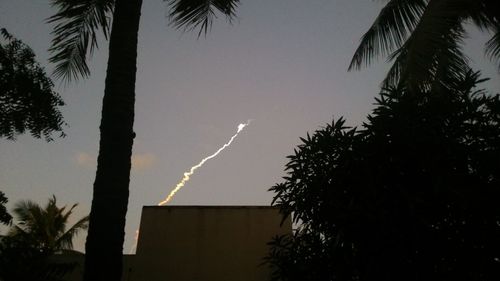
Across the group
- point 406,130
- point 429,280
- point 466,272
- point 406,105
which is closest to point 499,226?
point 466,272

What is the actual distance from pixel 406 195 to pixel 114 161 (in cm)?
362

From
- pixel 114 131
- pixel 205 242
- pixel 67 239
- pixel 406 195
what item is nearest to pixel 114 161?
pixel 114 131

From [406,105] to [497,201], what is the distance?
5.49 ft

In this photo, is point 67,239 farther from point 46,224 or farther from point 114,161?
point 114,161

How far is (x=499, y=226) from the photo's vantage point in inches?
175

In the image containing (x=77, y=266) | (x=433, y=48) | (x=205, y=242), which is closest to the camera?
(x=433, y=48)

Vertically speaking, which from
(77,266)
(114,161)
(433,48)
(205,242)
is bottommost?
(77,266)

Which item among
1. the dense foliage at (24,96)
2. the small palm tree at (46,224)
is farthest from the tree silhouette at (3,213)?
→ the small palm tree at (46,224)

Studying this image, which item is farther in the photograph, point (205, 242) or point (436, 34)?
point (205, 242)

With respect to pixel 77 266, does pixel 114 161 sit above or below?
above

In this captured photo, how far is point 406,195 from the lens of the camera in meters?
4.44

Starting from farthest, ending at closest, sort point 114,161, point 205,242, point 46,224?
point 46,224, point 205,242, point 114,161

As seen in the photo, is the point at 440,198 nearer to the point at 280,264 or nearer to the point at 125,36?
→ the point at 280,264

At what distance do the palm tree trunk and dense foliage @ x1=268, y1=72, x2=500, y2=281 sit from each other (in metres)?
2.55
